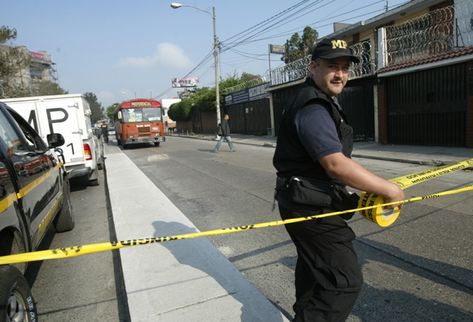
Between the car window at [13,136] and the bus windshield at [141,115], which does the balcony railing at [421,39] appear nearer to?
the car window at [13,136]

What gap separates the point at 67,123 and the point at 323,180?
28.2ft

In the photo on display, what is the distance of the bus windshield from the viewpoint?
1041 inches

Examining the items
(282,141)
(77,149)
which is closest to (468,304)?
(282,141)

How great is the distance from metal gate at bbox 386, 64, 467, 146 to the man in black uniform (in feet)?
41.8

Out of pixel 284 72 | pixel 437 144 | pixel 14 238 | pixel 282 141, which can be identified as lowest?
pixel 437 144

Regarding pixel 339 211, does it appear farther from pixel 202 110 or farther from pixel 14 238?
pixel 202 110

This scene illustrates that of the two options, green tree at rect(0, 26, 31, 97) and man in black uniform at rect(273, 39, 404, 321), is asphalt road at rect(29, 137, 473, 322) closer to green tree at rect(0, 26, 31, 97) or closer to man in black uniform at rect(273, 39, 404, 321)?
man in black uniform at rect(273, 39, 404, 321)

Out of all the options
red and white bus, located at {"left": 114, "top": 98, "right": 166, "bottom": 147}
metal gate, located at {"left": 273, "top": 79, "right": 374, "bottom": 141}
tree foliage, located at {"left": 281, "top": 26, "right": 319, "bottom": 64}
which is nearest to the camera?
metal gate, located at {"left": 273, "top": 79, "right": 374, "bottom": 141}

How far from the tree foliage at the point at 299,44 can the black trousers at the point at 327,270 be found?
5679cm

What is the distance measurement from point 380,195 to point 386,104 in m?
15.5

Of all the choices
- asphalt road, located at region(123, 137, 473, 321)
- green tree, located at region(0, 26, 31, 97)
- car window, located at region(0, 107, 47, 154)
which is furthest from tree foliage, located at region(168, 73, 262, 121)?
car window, located at region(0, 107, 47, 154)

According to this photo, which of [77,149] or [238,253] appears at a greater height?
[77,149]

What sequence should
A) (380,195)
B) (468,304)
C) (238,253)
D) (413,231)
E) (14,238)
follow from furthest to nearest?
(413,231), (238,253), (468,304), (14,238), (380,195)

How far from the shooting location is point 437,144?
14336 millimetres
